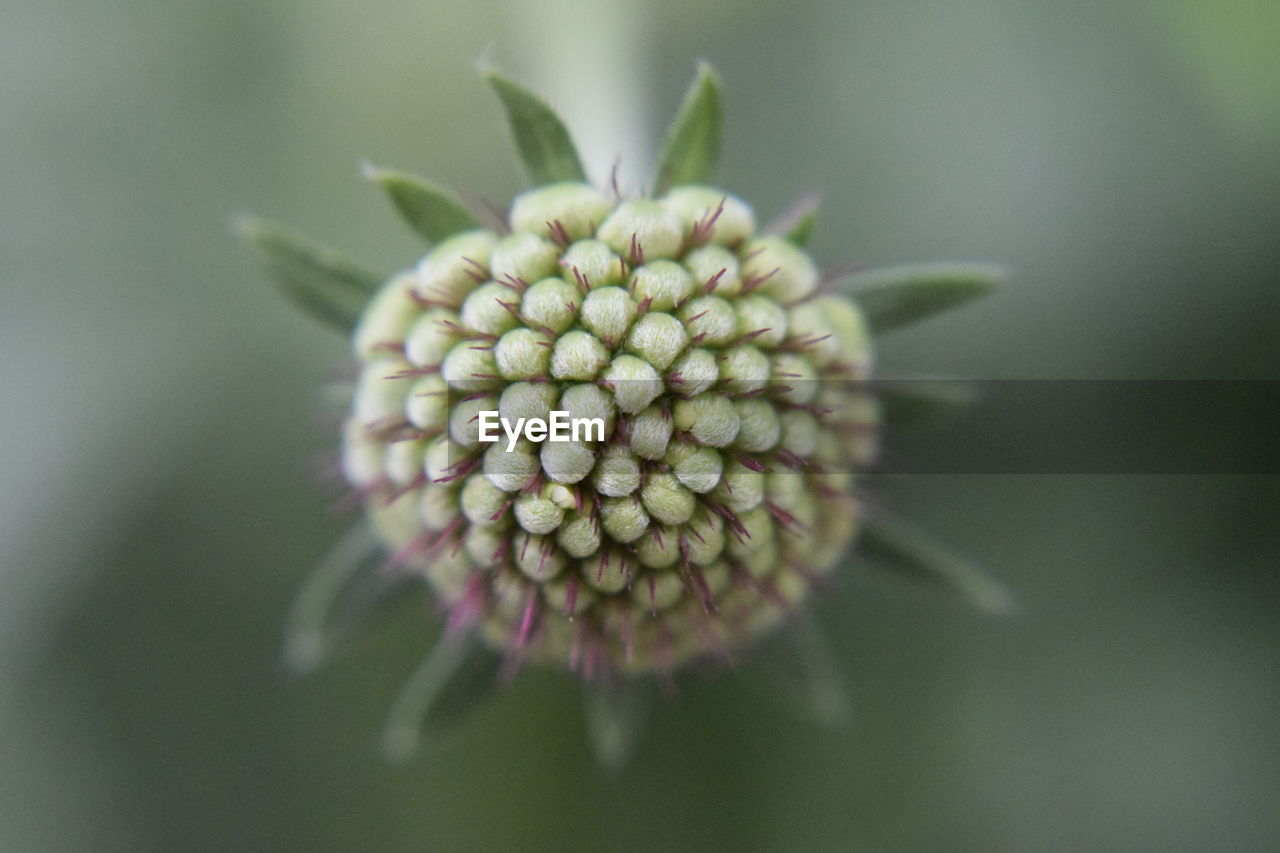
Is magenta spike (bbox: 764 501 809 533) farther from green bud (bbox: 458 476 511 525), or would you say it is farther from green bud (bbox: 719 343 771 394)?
green bud (bbox: 458 476 511 525)

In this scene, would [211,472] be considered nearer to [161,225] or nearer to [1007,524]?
[161,225]

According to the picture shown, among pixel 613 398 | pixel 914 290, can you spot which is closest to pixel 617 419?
pixel 613 398

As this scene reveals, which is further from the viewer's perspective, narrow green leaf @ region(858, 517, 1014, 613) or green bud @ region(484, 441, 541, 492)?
narrow green leaf @ region(858, 517, 1014, 613)

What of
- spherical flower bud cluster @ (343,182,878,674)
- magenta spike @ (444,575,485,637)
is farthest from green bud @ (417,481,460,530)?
magenta spike @ (444,575,485,637)

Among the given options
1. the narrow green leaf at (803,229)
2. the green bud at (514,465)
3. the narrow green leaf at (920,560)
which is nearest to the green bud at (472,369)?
the green bud at (514,465)

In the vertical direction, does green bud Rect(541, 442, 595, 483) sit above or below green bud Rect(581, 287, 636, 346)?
below

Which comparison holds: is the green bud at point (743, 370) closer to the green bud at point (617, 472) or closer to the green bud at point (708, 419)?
the green bud at point (708, 419)
